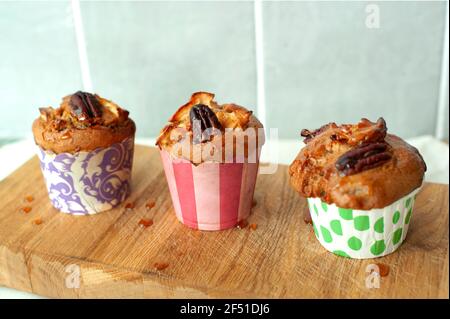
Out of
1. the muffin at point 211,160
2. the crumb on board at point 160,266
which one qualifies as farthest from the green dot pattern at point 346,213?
the crumb on board at point 160,266

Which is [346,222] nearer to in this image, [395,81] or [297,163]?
[297,163]

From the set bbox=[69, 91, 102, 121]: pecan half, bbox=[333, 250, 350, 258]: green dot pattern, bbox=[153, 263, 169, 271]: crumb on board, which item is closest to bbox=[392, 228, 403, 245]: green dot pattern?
bbox=[333, 250, 350, 258]: green dot pattern

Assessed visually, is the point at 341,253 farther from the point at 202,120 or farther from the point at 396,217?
the point at 202,120

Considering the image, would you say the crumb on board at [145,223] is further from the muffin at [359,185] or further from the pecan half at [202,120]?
the muffin at [359,185]

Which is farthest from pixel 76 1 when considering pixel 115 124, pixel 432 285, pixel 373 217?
pixel 432 285

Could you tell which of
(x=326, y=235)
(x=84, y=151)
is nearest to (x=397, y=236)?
(x=326, y=235)

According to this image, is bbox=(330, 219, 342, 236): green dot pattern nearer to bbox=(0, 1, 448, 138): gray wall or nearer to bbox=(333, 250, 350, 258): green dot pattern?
bbox=(333, 250, 350, 258): green dot pattern
